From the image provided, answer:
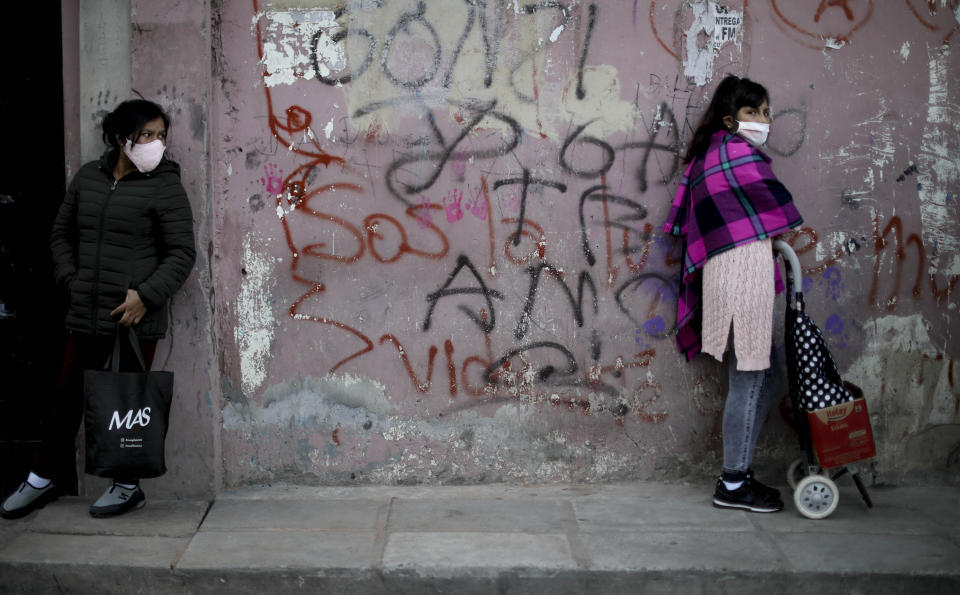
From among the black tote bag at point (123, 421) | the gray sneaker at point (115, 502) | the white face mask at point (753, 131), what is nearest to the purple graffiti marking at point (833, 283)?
the white face mask at point (753, 131)

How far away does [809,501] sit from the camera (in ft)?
13.0

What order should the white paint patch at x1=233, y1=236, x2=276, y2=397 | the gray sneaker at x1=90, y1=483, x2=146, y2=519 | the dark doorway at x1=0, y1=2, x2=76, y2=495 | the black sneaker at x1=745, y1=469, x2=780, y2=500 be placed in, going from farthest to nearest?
the white paint patch at x1=233, y1=236, x2=276, y2=397, the dark doorway at x1=0, y1=2, x2=76, y2=495, the black sneaker at x1=745, y1=469, x2=780, y2=500, the gray sneaker at x1=90, y1=483, x2=146, y2=519

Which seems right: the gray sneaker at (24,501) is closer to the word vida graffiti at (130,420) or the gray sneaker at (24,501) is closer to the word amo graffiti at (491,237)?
the word vida graffiti at (130,420)

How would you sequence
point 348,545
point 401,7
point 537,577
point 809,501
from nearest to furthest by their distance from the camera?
A: point 537,577, point 348,545, point 809,501, point 401,7

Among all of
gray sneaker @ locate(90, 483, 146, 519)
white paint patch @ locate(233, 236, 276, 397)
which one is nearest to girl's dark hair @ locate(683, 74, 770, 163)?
Result: white paint patch @ locate(233, 236, 276, 397)

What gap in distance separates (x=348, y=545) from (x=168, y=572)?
70 cm

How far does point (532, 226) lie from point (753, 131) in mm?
1087

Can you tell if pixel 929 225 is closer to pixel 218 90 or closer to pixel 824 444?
pixel 824 444

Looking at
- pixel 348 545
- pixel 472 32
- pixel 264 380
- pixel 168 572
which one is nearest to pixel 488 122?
pixel 472 32

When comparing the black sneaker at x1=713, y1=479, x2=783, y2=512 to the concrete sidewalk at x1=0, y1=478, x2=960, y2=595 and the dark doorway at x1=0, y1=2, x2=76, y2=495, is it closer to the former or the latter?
the concrete sidewalk at x1=0, y1=478, x2=960, y2=595

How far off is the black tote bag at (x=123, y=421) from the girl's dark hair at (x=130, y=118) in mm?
879

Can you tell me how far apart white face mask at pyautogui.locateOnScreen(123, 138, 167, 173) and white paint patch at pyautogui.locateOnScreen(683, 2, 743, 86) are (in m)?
2.42

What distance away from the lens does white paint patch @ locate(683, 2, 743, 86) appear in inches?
167

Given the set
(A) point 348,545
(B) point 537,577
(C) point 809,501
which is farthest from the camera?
(C) point 809,501
